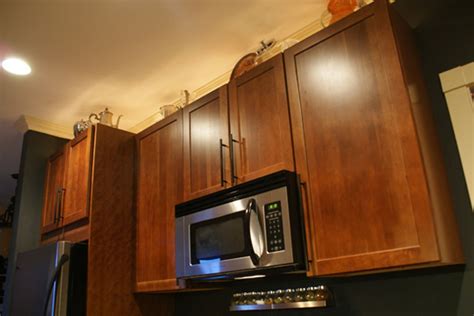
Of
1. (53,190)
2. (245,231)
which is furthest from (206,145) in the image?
(53,190)

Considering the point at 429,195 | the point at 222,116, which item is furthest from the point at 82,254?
the point at 429,195

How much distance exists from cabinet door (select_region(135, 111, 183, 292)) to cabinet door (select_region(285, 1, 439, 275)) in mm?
889

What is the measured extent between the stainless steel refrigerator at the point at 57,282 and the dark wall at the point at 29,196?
1.80ft

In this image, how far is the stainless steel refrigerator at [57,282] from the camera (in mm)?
2180

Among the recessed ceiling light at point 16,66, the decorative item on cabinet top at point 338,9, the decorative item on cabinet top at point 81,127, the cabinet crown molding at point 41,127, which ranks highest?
the recessed ceiling light at point 16,66

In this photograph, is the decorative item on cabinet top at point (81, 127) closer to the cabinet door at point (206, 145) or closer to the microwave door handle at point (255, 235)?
the cabinet door at point (206, 145)

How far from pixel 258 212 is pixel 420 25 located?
3.65 feet

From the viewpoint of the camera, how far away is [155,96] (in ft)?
9.70

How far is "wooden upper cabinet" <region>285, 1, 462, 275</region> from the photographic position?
1.37 m

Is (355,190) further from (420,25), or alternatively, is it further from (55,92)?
(55,92)

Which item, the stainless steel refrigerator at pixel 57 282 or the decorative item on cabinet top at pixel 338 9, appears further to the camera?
the stainless steel refrigerator at pixel 57 282

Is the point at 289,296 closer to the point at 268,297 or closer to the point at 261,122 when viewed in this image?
the point at 268,297

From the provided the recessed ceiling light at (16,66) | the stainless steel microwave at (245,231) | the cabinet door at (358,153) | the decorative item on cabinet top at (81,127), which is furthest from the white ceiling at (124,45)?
the stainless steel microwave at (245,231)

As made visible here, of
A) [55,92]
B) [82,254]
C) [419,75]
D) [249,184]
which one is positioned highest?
[55,92]
